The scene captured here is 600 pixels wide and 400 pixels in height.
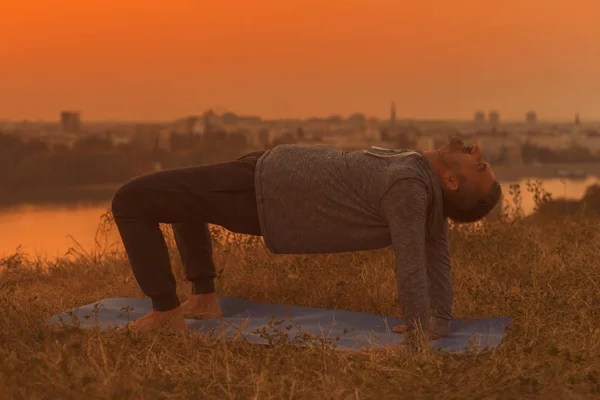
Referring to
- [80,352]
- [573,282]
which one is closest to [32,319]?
[80,352]

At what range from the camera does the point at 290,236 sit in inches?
138

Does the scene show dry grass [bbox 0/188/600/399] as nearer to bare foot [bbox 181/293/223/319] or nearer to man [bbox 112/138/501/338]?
man [bbox 112/138/501/338]

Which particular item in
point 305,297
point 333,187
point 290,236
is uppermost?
point 333,187

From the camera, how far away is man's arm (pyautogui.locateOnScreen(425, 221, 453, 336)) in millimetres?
3629

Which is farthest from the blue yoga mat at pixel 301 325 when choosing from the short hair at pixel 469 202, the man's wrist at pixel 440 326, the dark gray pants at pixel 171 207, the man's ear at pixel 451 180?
the man's ear at pixel 451 180

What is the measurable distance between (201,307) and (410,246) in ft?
4.74

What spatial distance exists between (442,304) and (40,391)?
6.22 ft

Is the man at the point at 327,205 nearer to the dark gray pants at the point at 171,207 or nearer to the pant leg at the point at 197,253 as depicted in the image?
the dark gray pants at the point at 171,207

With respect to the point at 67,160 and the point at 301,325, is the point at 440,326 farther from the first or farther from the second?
the point at 67,160

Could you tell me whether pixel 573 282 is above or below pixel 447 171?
below

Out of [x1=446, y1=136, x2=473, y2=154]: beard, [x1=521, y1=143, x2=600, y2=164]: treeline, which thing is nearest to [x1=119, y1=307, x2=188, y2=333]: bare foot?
[x1=446, y1=136, x2=473, y2=154]: beard

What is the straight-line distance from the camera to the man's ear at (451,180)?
3.36 meters

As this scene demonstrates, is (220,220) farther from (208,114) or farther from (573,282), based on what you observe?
(208,114)

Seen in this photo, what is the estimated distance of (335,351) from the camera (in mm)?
3234
